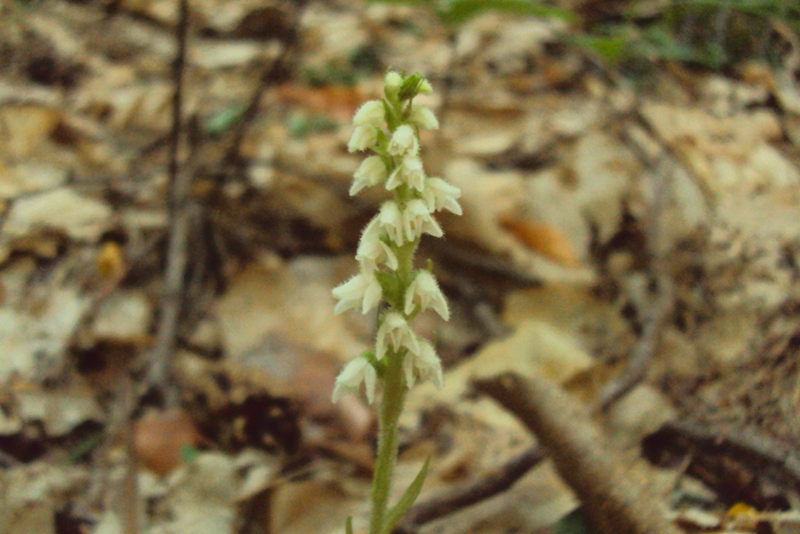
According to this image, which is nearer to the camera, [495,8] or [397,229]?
[397,229]

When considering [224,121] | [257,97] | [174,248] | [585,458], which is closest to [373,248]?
[585,458]

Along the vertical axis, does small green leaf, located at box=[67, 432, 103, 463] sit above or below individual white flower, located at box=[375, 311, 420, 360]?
above

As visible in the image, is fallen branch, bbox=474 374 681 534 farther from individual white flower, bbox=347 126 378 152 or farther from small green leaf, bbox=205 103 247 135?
small green leaf, bbox=205 103 247 135

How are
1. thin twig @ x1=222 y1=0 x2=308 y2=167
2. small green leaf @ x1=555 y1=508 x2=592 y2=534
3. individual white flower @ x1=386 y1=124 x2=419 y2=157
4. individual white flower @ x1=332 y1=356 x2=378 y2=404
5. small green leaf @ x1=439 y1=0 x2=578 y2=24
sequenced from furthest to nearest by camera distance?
thin twig @ x1=222 y1=0 x2=308 y2=167, small green leaf @ x1=439 y1=0 x2=578 y2=24, small green leaf @ x1=555 y1=508 x2=592 y2=534, individual white flower @ x1=332 y1=356 x2=378 y2=404, individual white flower @ x1=386 y1=124 x2=419 y2=157

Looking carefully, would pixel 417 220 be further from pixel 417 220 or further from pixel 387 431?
pixel 387 431

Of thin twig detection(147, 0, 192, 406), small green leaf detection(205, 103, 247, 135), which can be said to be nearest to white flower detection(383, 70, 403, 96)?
thin twig detection(147, 0, 192, 406)
